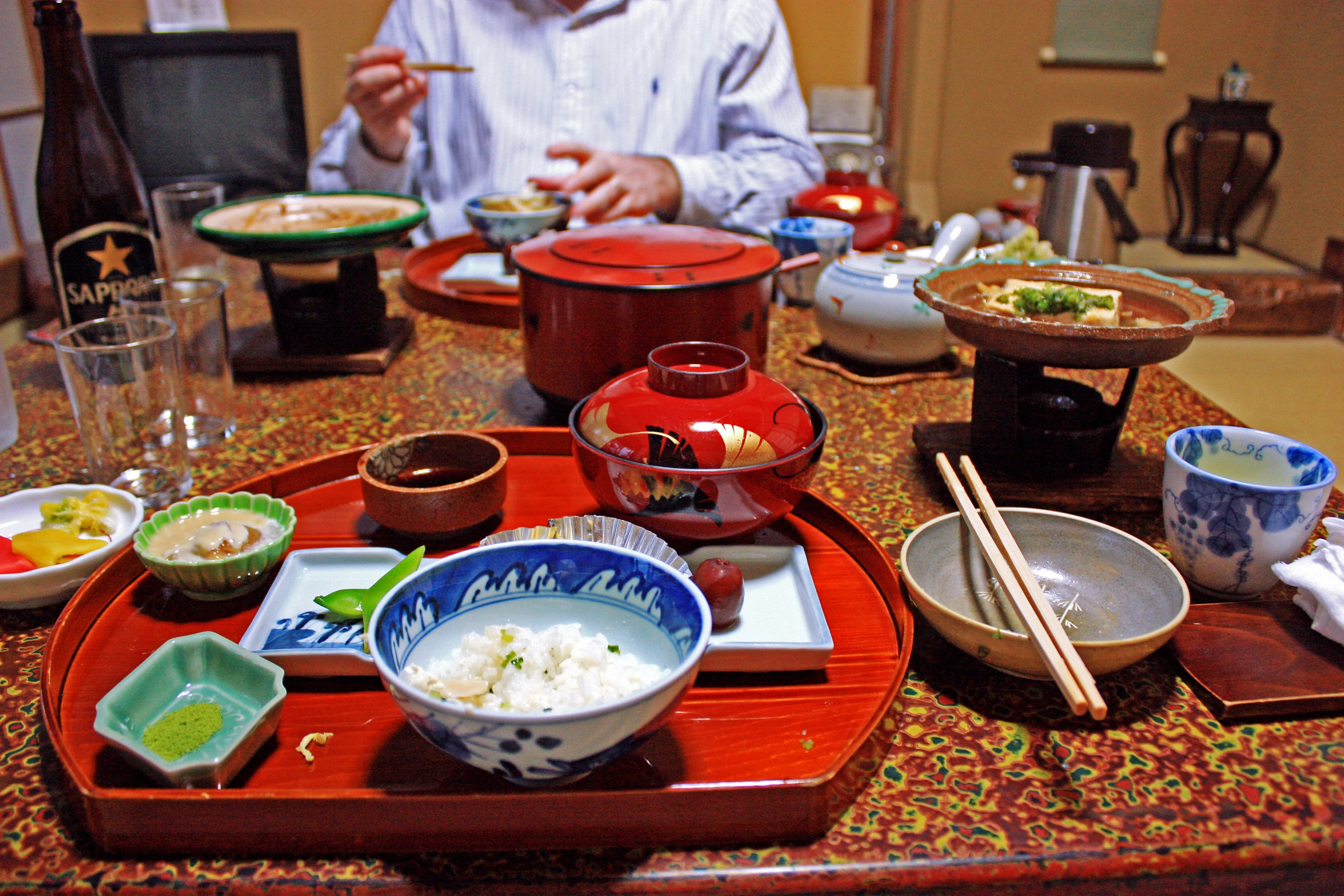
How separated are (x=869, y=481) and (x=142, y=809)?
2.90 ft

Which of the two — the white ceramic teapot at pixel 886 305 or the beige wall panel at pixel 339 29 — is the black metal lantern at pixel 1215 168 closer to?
the beige wall panel at pixel 339 29

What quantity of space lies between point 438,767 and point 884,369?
1122 mm

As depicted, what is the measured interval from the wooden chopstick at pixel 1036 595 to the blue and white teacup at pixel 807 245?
83 cm

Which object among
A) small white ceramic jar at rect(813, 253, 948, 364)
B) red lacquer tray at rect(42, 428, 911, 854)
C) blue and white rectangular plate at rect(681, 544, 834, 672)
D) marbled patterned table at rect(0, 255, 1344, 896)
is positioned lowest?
marbled patterned table at rect(0, 255, 1344, 896)

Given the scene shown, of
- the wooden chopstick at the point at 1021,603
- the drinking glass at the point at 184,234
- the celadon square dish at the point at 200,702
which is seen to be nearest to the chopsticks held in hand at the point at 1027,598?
the wooden chopstick at the point at 1021,603

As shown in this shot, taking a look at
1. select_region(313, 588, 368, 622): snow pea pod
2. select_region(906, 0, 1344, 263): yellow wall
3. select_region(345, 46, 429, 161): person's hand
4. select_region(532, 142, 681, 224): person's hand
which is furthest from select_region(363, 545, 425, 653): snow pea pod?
select_region(906, 0, 1344, 263): yellow wall

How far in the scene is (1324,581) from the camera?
2.73 feet

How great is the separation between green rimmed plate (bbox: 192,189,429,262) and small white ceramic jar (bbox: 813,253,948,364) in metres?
0.75

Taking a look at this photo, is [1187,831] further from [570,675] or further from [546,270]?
[546,270]

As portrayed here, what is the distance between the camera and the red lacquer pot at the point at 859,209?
202 centimetres

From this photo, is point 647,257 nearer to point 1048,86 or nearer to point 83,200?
point 83,200

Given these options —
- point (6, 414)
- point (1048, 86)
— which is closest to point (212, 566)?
point (6, 414)

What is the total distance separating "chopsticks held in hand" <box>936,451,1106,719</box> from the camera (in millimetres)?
689

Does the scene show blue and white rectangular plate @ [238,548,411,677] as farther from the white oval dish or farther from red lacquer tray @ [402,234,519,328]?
red lacquer tray @ [402,234,519,328]
